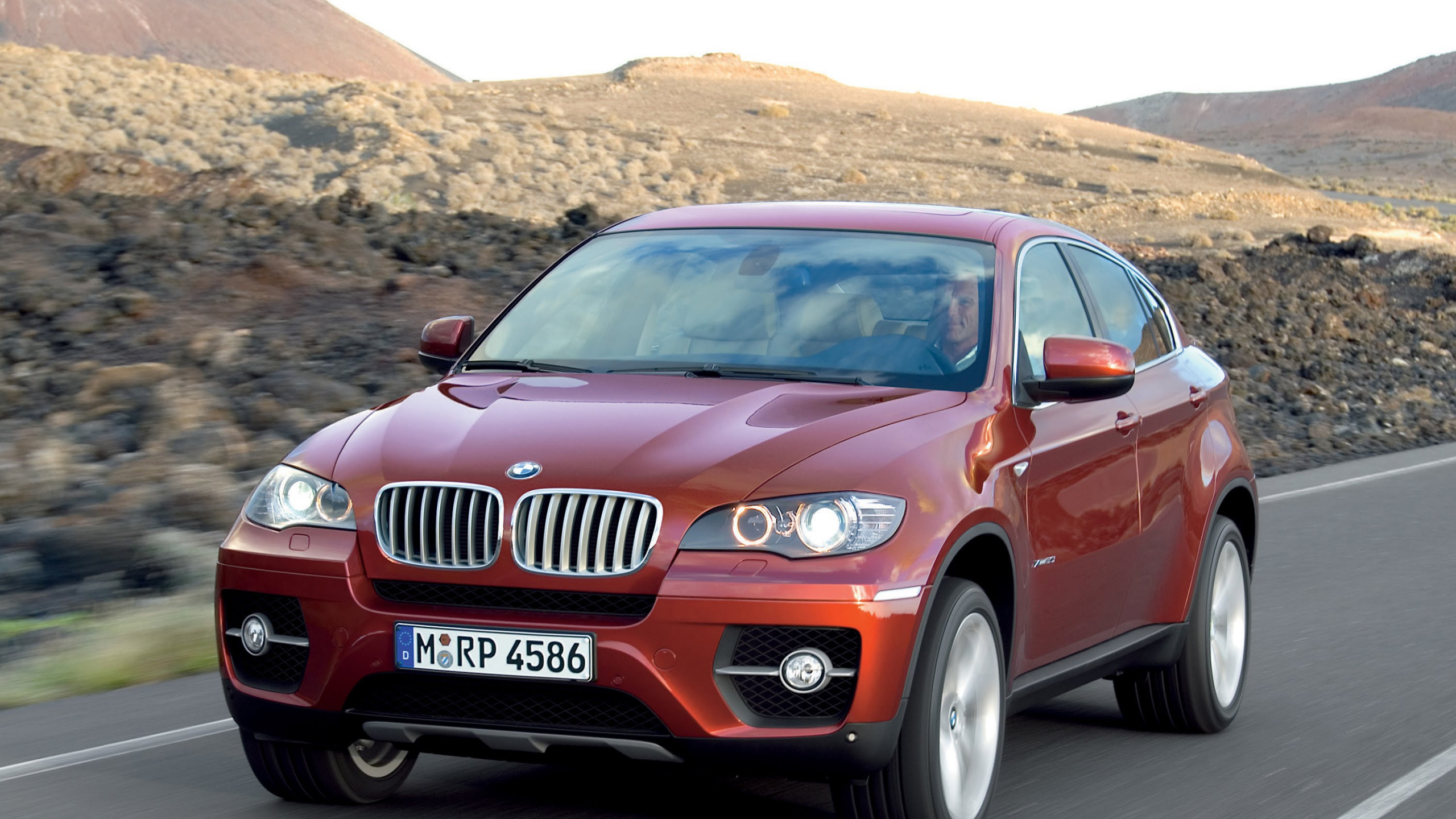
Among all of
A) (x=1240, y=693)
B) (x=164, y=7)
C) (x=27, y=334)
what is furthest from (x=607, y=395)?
(x=164, y=7)

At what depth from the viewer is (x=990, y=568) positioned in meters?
5.23

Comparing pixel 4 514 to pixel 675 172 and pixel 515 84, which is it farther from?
pixel 515 84

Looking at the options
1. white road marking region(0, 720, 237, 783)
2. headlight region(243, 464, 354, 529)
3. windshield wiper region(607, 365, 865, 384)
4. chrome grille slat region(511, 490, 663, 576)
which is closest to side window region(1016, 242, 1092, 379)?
windshield wiper region(607, 365, 865, 384)

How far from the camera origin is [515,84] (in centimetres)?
8175

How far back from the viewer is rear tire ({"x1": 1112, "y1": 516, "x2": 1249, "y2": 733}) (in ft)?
22.1

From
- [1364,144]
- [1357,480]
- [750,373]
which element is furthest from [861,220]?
[1364,144]

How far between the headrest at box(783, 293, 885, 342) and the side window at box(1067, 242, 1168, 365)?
3.75 feet

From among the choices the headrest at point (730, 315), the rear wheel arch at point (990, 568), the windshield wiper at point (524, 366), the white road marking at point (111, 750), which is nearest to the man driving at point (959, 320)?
the headrest at point (730, 315)

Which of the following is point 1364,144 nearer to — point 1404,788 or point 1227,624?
point 1227,624

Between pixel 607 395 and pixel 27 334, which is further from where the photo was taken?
pixel 27 334

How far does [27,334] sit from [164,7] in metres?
184

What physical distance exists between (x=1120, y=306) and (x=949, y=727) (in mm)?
2461

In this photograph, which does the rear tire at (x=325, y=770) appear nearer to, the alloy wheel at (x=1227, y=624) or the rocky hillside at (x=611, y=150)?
the alloy wheel at (x=1227, y=624)

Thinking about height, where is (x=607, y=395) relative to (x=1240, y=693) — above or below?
above
